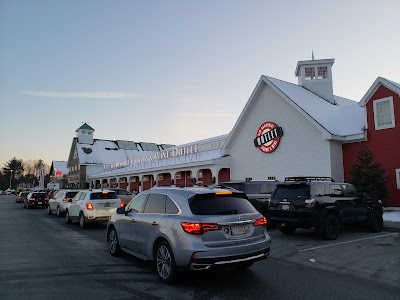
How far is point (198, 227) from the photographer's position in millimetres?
5887

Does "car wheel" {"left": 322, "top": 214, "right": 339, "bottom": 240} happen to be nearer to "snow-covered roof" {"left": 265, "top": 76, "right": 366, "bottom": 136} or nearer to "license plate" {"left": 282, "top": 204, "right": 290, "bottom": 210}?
"license plate" {"left": 282, "top": 204, "right": 290, "bottom": 210}

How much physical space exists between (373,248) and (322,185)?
250 cm

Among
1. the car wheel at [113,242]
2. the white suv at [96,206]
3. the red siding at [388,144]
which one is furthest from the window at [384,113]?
the car wheel at [113,242]

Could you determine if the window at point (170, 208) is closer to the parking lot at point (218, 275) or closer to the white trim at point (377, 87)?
the parking lot at point (218, 275)

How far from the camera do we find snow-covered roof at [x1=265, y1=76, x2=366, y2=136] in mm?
21222

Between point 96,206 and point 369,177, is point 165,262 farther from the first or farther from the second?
point 369,177

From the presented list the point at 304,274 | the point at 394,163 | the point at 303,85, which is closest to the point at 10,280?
the point at 304,274

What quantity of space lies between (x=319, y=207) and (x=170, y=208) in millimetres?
6127

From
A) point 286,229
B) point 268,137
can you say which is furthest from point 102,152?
point 286,229

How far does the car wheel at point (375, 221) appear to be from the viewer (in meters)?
12.6

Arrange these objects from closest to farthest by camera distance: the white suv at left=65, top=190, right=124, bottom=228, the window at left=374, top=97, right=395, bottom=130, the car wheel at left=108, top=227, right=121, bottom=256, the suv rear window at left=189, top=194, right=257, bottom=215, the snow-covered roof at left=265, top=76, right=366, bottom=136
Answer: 1. the suv rear window at left=189, top=194, right=257, bottom=215
2. the car wheel at left=108, top=227, right=121, bottom=256
3. the white suv at left=65, top=190, right=124, bottom=228
4. the window at left=374, top=97, right=395, bottom=130
5. the snow-covered roof at left=265, top=76, right=366, bottom=136

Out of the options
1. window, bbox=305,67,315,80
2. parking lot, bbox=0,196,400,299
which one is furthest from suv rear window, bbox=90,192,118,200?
window, bbox=305,67,315,80

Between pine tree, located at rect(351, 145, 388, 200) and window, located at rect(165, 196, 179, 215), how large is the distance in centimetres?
1315

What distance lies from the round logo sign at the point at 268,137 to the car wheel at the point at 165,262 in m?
18.2
